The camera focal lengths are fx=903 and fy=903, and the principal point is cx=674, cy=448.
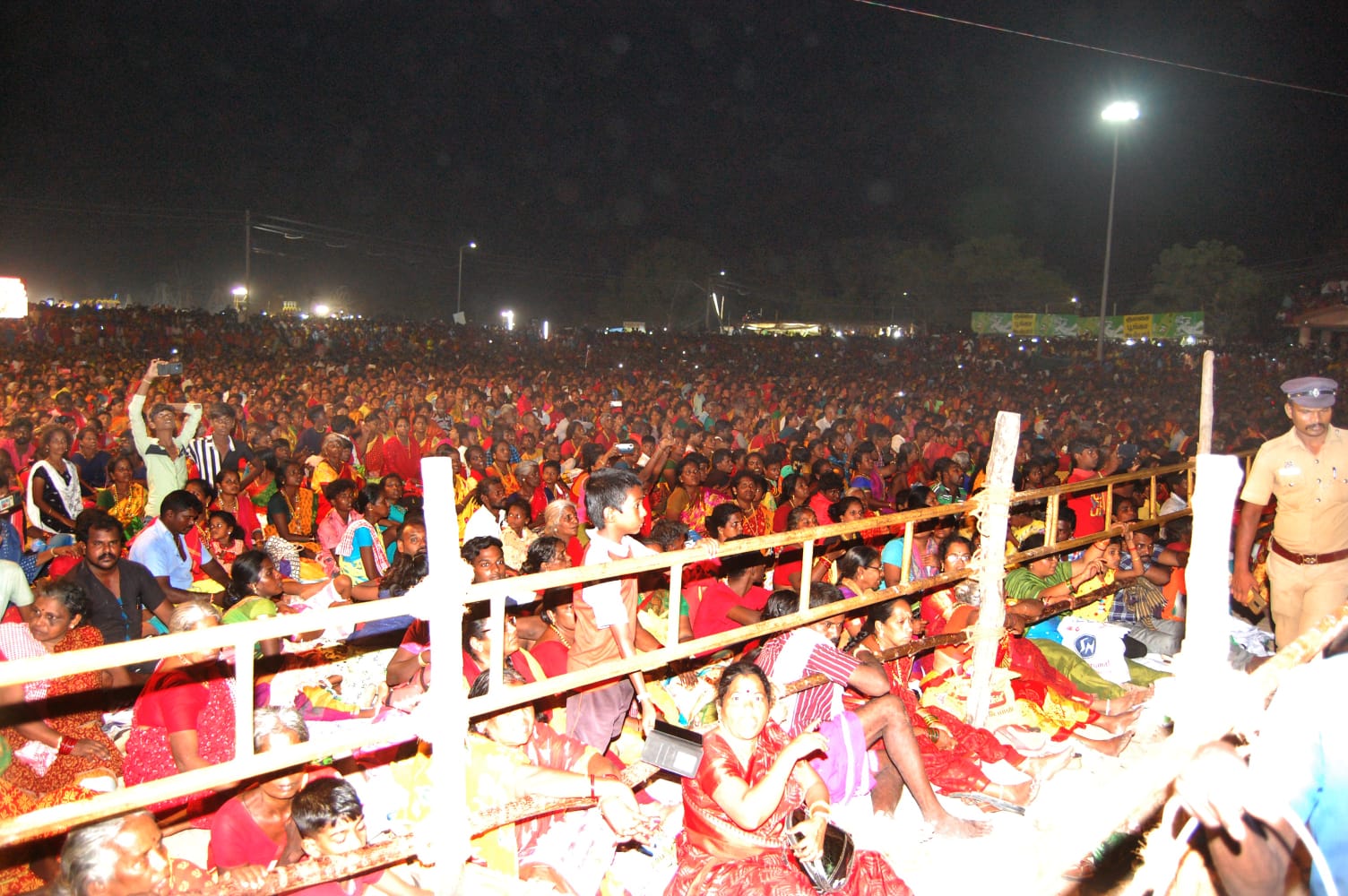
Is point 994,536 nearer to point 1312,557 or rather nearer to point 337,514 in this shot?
point 1312,557

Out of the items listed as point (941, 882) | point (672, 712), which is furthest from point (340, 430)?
point (941, 882)

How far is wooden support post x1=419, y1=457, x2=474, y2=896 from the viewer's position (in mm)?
2354

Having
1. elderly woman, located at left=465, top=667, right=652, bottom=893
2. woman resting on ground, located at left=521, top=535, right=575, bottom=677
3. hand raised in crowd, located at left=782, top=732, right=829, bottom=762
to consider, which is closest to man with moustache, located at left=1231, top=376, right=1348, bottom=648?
hand raised in crowd, located at left=782, top=732, right=829, bottom=762

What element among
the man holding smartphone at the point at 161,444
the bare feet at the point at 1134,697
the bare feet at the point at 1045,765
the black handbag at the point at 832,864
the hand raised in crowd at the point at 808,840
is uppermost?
the man holding smartphone at the point at 161,444

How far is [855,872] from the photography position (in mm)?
3080

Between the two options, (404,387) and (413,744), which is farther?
(404,387)

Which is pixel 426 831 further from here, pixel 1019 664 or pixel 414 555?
pixel 1019 664

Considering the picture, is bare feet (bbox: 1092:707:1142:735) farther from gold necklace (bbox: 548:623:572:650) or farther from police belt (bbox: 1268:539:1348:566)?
gold necklace (bbox: 548:623:572:650)

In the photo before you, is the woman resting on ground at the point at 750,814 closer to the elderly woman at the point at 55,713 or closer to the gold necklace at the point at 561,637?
the gold necklace at the point at 561,637

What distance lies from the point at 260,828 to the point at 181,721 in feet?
1.96

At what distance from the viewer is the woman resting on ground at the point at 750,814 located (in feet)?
A: 9.55

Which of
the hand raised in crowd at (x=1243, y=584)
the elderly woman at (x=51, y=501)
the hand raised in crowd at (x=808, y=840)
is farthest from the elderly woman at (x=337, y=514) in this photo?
the hand raised in crowd at (x=1243, y=584)

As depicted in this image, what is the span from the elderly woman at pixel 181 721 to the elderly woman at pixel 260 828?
0.40 m

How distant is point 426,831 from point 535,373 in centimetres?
2107
